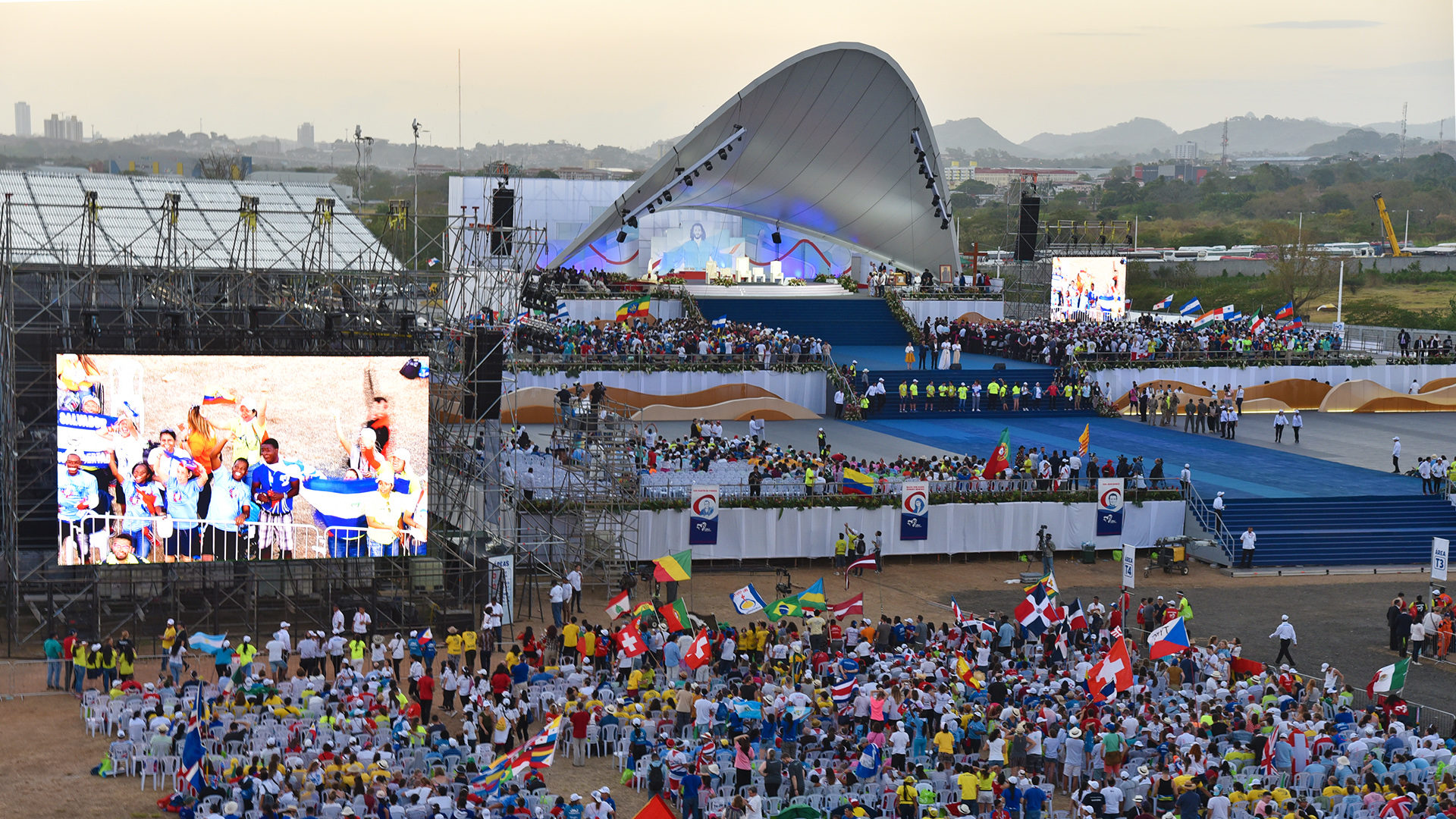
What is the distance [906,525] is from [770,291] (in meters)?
29.3

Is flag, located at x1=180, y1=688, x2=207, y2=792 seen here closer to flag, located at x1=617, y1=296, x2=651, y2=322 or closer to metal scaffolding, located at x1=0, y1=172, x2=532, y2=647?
metal scaffolding, located at x1=0, y1=172, x2=532, y2=647

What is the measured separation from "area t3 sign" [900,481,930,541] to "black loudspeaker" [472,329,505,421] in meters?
8.44

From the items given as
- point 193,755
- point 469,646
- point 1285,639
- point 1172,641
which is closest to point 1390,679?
point 1172,641

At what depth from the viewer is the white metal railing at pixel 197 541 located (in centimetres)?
2319

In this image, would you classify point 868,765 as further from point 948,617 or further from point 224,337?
point 224,337

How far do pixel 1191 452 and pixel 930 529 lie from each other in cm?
1163

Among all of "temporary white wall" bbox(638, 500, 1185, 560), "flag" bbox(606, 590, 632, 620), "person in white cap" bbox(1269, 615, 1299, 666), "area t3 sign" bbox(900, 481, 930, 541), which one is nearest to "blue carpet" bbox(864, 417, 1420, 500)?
"temporary white wall" bbox(638, 500, 1185, 560)

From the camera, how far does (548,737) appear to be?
50.8 ft

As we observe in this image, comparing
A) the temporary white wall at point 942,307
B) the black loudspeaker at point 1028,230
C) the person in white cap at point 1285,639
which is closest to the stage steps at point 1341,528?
the person in white cap at point 1285,639

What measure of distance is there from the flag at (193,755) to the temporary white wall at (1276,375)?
112 feet

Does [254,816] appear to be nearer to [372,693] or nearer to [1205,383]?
[372,693]

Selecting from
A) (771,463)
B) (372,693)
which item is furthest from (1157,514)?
(372,693)

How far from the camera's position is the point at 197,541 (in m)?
23.4

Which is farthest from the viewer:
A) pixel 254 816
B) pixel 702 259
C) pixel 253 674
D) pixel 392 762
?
pixel 702 259
